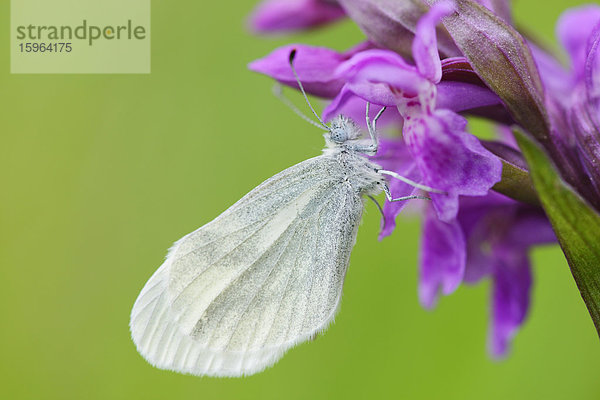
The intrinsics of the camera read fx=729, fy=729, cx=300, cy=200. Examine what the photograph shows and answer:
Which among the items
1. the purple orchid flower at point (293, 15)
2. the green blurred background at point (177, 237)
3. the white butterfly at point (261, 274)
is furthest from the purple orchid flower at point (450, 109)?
the green blurred background at point (177, 237)

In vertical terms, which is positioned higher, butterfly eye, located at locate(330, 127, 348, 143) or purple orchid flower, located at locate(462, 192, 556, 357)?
butterfly eye, located at locate(330, 127, 348, 143)

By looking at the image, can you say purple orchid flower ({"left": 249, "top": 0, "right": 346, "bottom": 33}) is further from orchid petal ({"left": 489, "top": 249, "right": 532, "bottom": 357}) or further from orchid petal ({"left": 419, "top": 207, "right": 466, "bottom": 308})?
orchid petal ({"left": 489, "top": 249, "right": 532, "bottom": 357})

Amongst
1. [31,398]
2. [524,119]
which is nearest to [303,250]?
[524,119]

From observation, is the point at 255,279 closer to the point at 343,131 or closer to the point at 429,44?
the point at 343,131

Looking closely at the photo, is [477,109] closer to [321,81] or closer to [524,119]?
[524,119]

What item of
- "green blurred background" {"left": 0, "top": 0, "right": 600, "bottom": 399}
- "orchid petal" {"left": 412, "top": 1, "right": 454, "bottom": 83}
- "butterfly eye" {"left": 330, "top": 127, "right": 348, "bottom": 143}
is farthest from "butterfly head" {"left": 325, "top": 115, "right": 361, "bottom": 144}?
"green blurred background" {"left": 0, "top": 0, "right": 600, "bottom": 399}
